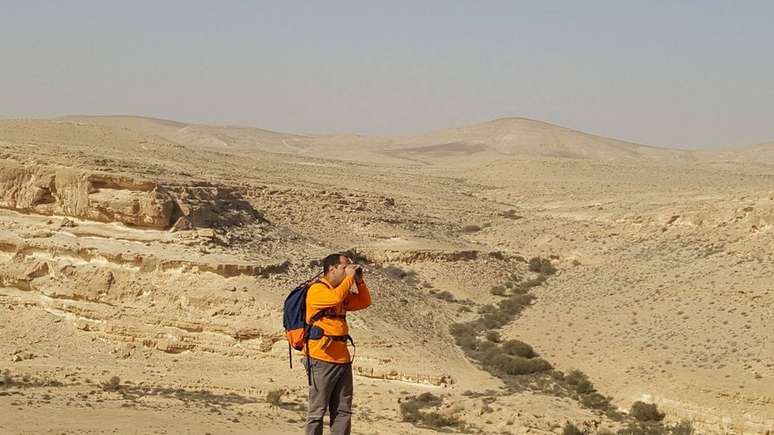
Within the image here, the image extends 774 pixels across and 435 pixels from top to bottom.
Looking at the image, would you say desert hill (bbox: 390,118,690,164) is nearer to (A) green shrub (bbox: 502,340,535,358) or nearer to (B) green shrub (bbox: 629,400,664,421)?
(A) green shrub (bbox: 502,340,535,358)

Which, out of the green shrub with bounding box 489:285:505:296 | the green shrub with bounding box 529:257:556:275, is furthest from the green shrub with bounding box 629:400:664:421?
the green shrub with bounding box 529:257:556:275

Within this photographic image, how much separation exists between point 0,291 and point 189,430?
33.9ft

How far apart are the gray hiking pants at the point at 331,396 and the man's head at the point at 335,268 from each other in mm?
700

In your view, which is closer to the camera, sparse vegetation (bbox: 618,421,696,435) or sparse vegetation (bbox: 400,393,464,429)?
sparse vegetation (bbox: 618,421,696,435)

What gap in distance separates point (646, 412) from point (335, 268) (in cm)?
981

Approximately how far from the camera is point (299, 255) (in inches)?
875

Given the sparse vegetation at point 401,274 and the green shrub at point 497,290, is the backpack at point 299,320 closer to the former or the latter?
the sparse vegetation at point 401,274

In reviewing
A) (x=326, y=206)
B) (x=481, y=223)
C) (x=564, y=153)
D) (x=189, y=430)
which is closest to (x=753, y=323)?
(x=189, y=430)

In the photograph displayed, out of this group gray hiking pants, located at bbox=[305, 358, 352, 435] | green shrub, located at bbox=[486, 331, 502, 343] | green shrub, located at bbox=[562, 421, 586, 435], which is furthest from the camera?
green shrub, located at bbox=[486, 331, 502, 343]

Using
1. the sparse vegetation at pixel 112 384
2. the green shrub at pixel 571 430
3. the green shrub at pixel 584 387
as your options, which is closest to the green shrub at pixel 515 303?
the green shrub at pixel 584 387

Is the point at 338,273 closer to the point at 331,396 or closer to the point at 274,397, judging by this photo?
the point at 331,396

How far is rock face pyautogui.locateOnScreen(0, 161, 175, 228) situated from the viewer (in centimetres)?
2030

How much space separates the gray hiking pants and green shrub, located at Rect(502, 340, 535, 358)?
41.5 feet

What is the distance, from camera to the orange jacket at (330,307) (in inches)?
313
